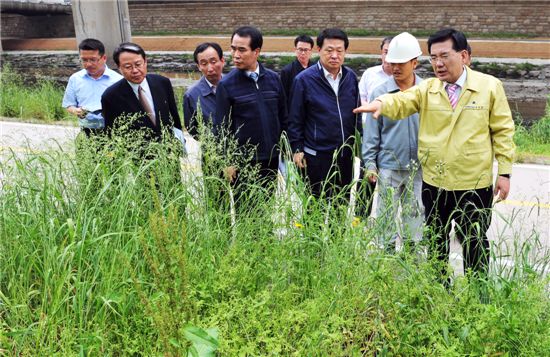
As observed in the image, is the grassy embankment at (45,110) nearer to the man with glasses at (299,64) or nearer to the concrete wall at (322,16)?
the man with glasses at (299,64)

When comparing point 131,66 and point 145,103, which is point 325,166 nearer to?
point 145,103

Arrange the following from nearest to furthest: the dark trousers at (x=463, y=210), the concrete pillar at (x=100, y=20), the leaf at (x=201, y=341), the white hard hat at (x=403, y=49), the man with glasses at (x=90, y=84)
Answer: the leaf at (x=201, y=341) → the dark trousers at (x=463, y=210) → the white hard hat at (x=403, y=49) → the man with glasses at (x=90, y=84) → the concrete pillar at (x=100, y=20)

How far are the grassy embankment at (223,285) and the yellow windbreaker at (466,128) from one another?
23.0 inches

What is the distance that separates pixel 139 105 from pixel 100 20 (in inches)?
211

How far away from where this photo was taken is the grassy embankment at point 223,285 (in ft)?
7.38

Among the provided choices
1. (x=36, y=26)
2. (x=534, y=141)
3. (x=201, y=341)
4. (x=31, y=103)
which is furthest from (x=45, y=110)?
(x=36, y=26)

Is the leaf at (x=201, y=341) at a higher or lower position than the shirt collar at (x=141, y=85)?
lower

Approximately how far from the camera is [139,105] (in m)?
3.97

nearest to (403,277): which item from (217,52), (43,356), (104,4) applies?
(43,356)

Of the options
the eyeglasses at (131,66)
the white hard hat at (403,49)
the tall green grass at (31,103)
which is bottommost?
the tall green grass at (31,103)

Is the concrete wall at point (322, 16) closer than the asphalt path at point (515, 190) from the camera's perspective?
No

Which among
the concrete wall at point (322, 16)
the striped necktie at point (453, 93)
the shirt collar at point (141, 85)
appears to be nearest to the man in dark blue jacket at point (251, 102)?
the shirt collar at point (141, 85)

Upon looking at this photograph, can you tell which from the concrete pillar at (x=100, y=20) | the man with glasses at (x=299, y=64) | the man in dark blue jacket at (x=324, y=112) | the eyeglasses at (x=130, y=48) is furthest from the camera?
the concrete pillar at (x=100, y=20)

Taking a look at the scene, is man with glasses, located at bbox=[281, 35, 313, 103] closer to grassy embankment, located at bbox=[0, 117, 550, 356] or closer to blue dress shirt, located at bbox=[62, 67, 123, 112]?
blue dress shirt, located at bbox=[62, 67, 123, 112]
